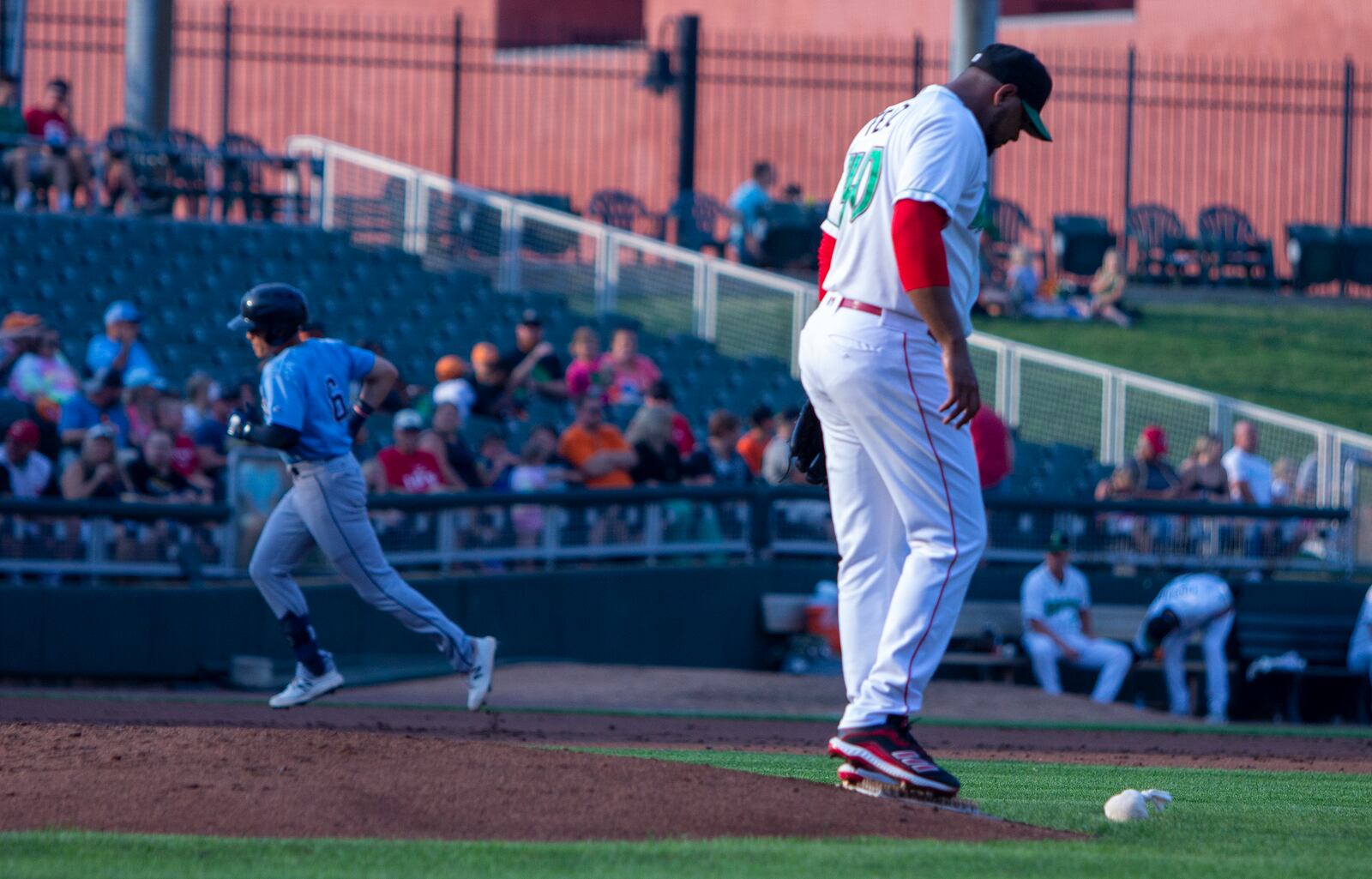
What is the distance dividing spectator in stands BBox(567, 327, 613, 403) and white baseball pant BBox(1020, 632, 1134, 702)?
13.8ft


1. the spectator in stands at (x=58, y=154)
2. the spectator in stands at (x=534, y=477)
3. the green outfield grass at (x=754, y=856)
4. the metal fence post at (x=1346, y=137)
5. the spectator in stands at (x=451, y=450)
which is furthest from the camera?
the metal fence post at (x=1346, y=137)

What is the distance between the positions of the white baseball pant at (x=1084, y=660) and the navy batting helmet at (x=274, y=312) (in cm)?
757

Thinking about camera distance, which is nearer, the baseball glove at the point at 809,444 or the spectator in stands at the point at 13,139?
the baseball glove at the point at 809,444

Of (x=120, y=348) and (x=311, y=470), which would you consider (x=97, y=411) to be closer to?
(x=120, y=348)

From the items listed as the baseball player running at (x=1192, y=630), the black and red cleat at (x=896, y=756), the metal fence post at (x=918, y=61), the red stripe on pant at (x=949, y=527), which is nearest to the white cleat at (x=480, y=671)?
the black and red cleat at (x=896, y=756)

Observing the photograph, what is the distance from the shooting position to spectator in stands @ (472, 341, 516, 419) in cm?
1530

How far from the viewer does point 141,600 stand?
12.1 meters

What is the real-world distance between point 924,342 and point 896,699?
3.31ft

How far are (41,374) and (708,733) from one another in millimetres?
6358

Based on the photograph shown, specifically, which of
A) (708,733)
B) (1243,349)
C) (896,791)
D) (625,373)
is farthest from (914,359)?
(1243,349)

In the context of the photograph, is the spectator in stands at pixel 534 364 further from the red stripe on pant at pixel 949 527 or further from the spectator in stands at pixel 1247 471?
the red stripe on pant at pixel 949 527

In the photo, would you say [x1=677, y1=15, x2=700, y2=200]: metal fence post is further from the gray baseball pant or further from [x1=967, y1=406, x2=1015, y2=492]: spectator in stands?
the gray baseball pant

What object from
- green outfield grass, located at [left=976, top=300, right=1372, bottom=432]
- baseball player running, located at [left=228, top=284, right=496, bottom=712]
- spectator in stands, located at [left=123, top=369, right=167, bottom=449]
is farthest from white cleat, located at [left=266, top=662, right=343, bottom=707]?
green outfield grass, located at [left=976, top=300, right=1372, bottom=432]

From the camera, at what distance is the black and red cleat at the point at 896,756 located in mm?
5312
